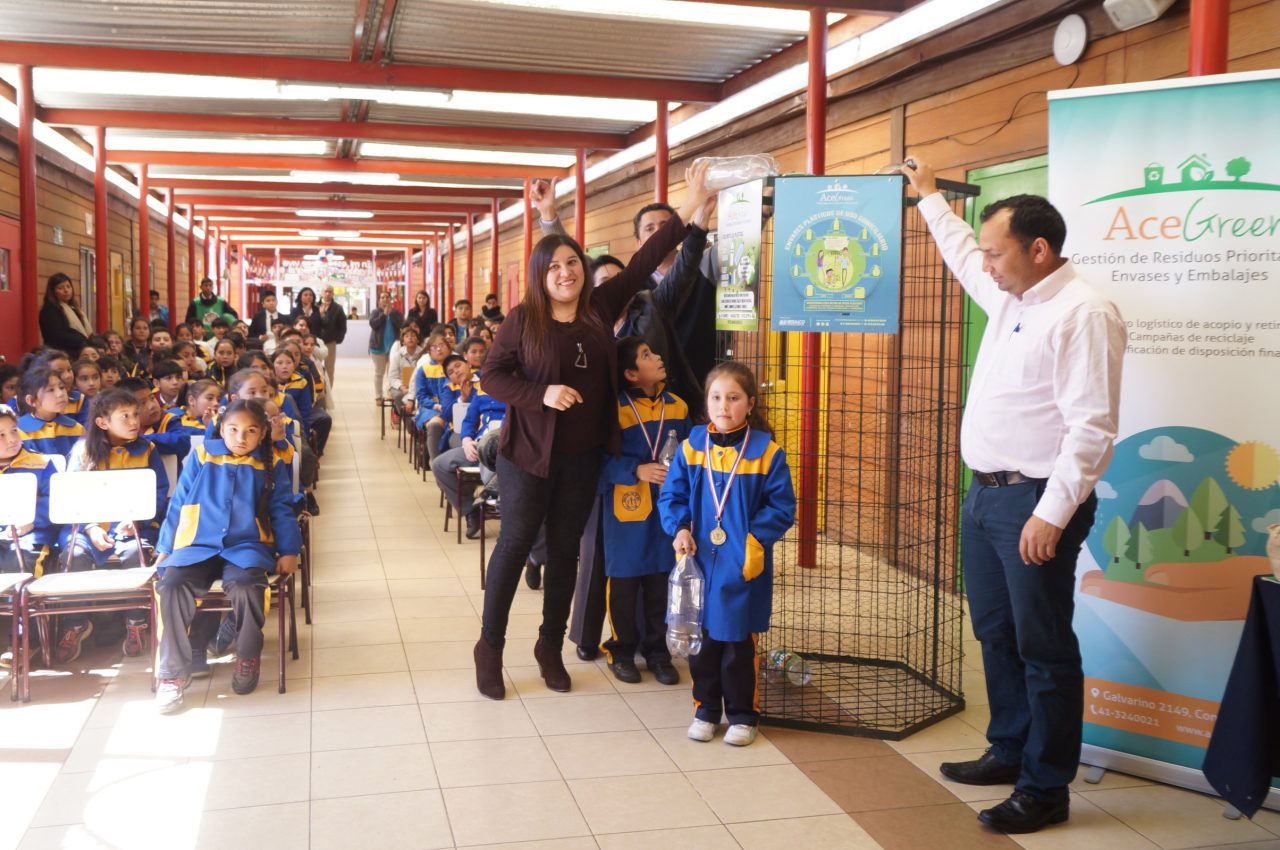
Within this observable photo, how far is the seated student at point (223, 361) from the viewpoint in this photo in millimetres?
8391

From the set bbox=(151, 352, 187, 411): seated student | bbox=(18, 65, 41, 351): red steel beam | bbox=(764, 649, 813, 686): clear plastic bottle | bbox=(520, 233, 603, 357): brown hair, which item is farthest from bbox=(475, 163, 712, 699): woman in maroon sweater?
bbox=(18, 65, 41, 351): red steel beam

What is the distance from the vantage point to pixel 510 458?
3.87 metres

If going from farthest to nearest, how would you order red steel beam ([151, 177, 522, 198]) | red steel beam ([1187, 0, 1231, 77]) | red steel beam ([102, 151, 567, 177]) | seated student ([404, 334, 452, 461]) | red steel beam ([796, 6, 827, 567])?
1. red steel beam ([151, 177, 522, 198])
2. red steel beam ([102, 151, 567, 177])
3. seated student ([404, 334, 452, 461])
4. red steel beam ([796, 6, 827, 567])
5. red steel beam ([1187, 0, 1231, 77])

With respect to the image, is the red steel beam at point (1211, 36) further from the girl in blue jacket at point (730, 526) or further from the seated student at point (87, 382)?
the seated student at point (87, 382)

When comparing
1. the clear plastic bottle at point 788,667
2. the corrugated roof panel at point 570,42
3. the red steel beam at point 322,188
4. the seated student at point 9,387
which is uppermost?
the red steel beam at point 322,188

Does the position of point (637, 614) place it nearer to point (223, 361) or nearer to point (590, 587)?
point (590, 587)

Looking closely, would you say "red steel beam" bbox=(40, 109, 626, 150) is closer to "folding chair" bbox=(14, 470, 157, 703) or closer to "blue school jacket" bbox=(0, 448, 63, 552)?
"blue school jacket" bbox=(0, 448, 63, 552)

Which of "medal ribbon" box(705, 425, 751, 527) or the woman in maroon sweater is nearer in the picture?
"medal ribbon" box(705, 425, 751, 527)

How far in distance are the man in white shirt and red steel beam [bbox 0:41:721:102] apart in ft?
18.5

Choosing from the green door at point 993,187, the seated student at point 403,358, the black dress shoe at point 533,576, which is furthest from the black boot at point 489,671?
the seated student at point 403,358

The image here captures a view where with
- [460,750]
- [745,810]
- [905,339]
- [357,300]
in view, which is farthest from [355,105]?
[357,300]

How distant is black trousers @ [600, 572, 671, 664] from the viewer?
4184 mm

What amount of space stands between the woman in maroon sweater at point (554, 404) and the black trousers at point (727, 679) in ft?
2.14

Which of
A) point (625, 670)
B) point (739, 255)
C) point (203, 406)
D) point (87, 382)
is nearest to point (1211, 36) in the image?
point (739, 255)
